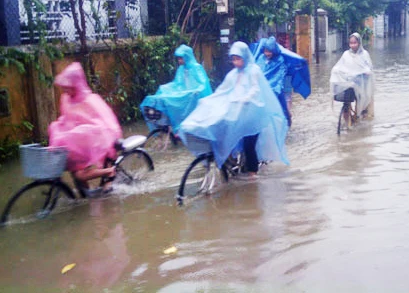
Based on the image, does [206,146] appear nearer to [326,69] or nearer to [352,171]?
[352,171]

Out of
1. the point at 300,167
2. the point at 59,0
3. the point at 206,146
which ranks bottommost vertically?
the point at 300,167

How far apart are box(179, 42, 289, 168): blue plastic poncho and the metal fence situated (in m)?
3.64

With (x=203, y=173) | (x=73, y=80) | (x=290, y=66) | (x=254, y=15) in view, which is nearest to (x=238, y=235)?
(x=203, y=173)

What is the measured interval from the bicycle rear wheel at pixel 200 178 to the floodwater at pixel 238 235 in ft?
0.49

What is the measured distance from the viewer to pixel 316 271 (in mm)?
4730

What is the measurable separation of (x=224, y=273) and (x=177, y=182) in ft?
9.90

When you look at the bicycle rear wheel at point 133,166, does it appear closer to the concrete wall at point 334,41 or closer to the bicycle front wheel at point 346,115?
the bicycle front wheel at point 346,115

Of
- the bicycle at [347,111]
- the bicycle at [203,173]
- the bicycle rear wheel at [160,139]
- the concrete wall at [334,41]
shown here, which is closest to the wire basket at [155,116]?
the bicycle rear wheel at [160,139]

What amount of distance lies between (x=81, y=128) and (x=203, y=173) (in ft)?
5.07

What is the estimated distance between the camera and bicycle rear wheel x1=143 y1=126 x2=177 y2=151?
9539 mm

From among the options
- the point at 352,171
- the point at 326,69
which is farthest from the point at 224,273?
the point at 326,69

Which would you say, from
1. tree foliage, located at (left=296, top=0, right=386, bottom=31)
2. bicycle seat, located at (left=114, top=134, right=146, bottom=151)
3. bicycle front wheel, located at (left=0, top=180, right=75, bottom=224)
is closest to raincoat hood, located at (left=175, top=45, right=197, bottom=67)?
bicycle seat, located at (left=114, top=134, right=146, bottom=151)

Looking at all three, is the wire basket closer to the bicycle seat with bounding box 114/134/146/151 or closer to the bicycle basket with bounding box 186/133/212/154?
the bicycle seat with bounding box 114/134/146/151

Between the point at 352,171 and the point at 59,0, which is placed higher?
the point at 59,0
